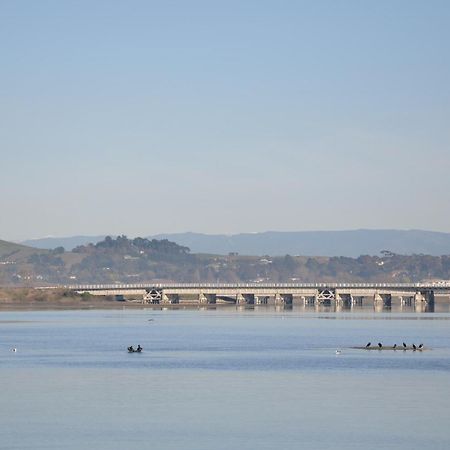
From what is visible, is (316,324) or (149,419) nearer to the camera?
(149,419)

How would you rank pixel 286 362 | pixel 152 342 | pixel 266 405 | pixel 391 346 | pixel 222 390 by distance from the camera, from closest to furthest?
pixel 266 405 < pixel 222 390 < pixel 286 362 < pixel 391 346 < pixel 152 342

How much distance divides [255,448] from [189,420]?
722 cm

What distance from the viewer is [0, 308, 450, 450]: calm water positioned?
52.4m

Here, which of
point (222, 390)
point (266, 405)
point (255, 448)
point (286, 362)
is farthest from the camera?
point (286, 362)

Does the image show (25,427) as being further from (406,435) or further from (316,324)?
(316,324)

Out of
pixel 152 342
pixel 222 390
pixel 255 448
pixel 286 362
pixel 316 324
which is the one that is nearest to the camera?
pixel 255 448

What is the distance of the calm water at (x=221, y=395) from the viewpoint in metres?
52.4

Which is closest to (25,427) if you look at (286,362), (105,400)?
(105,400)

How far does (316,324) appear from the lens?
16438cm

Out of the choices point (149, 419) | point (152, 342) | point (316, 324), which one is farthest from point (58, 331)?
point (149, 419)

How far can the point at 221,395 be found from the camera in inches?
2598

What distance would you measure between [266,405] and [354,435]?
30.7 ft

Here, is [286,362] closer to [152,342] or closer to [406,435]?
[152,342]

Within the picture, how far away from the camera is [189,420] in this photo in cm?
5672
